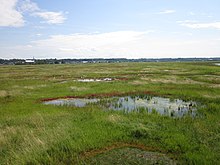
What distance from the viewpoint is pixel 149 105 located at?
83.4ft

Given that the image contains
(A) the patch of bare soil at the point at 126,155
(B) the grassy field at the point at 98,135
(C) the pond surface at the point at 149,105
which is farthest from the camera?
(C) the pond surface at the point at 149,105

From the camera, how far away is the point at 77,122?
59.4ft

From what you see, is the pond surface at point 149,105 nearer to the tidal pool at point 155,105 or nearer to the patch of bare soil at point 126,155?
the tidal pool at point 155,105

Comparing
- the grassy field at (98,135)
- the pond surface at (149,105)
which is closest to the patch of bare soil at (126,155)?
the grassy field at (98,135)

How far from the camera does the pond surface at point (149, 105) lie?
22.0 metres

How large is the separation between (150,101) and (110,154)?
15970 millimetres

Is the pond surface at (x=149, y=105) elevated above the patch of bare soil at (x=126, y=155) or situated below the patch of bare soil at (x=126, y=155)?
above

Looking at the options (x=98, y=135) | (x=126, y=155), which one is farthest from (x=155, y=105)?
(x=126, y=155)

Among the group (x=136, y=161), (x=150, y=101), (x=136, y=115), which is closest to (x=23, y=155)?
(x=136, y=161)

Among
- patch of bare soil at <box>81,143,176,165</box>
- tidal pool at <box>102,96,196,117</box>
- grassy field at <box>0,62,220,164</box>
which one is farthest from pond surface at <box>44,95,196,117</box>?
patch of bare soil at <box>81,143,176,165</box>

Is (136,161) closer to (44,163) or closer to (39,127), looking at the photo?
(44,163)

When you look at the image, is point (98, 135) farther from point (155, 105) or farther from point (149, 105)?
point (155, 105)

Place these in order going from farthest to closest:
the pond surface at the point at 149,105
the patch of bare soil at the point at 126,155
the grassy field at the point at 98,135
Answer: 1. the pond surface at the point at 149,105
2. the grassy field at the point at 98,135
3. the patch of bare soil at the point at 126,155

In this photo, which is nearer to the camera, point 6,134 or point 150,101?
point 6,134
